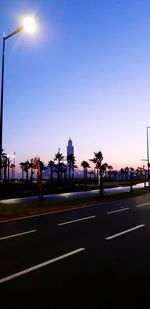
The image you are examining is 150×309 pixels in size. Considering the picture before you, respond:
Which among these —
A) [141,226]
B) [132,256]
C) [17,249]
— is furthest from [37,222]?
[132,256]

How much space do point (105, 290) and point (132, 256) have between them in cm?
291

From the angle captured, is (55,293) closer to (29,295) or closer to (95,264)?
(29,295)

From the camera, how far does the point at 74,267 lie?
309 inches

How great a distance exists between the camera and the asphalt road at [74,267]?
231 inches

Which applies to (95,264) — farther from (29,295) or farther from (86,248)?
(29,295)

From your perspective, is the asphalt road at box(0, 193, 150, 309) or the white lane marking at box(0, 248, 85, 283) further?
the white lane marking at box(0, 248, 85, 283)

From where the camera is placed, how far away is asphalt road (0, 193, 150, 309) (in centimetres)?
587

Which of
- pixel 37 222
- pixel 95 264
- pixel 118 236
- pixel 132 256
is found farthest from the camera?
pixel 37 222

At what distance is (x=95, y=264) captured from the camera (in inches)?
320

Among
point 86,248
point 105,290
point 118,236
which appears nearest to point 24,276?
point 105,290

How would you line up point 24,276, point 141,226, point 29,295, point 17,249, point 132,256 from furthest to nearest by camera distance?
point 141,226
point 17,249
point 132,256
point 24,276
point 29,295

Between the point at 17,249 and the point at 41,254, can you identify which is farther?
the point at 17,249

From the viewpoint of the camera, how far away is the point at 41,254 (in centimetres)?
916

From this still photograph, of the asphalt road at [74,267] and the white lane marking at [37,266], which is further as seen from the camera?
the white lane marking at [37,266]
